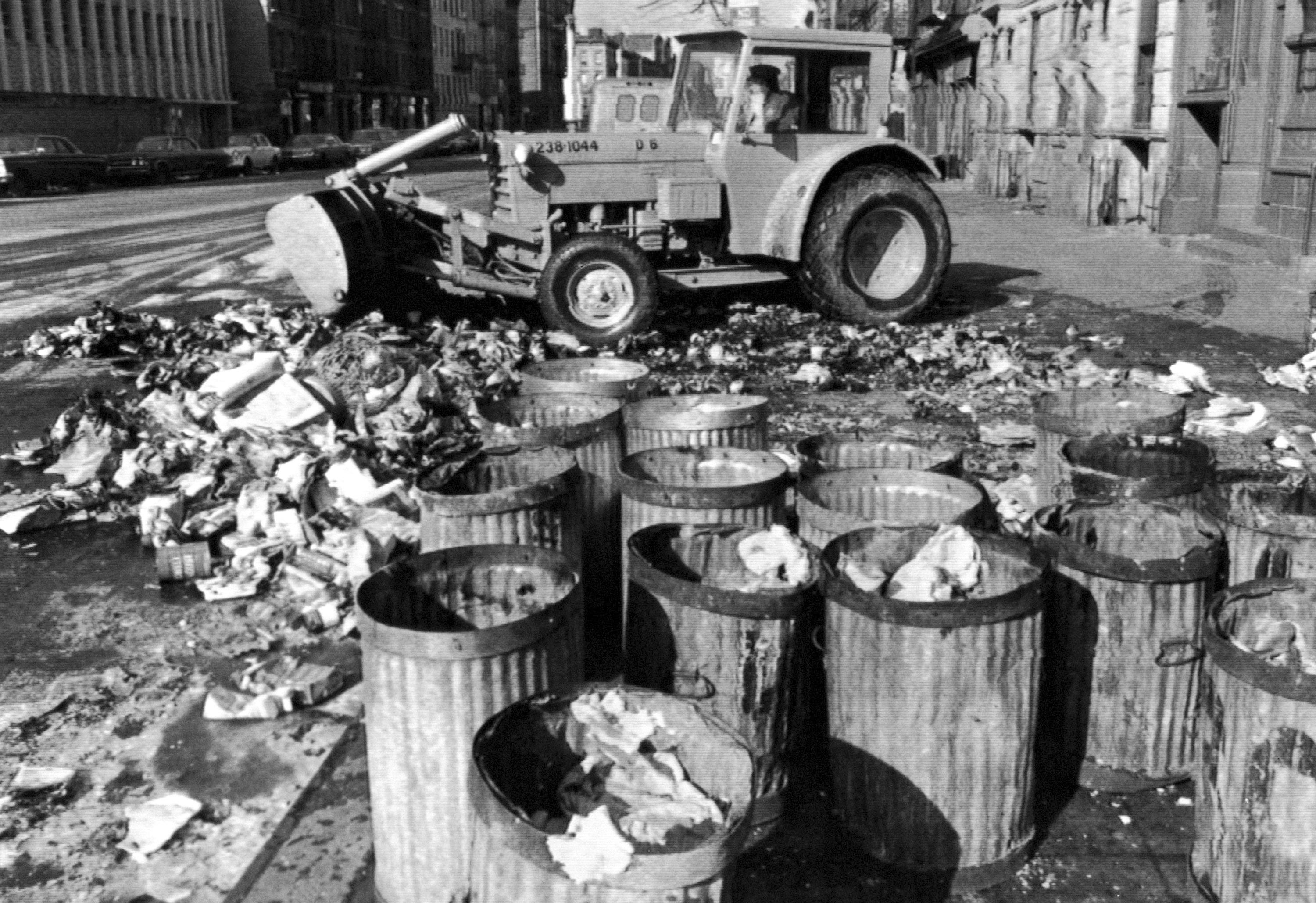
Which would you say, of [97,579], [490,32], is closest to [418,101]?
[490,32]

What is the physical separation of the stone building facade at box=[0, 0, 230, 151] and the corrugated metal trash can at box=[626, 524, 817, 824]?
45.6 meters

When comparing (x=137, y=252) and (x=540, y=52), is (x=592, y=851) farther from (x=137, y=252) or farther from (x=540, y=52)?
(x=540, y=52)

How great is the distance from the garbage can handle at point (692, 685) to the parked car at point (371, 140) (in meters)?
43.4

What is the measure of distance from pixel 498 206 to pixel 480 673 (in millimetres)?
8208

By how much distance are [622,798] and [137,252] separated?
16465 mm

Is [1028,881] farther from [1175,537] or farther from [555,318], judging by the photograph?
[555,318]

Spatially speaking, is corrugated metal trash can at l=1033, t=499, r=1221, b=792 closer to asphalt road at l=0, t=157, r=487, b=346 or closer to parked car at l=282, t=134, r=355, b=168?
asphalt road at l=0, t=157, r=487, b=346

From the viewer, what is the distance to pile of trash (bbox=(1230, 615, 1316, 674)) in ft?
10.00

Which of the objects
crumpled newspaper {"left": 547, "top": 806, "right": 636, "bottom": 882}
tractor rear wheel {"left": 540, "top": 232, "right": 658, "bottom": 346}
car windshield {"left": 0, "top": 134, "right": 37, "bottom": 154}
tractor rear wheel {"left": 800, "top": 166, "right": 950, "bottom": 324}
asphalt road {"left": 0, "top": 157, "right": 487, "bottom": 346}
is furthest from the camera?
car windshield {"left": 0, "top": 134, "right": 37, "bottom": 154}

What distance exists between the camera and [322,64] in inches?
2386

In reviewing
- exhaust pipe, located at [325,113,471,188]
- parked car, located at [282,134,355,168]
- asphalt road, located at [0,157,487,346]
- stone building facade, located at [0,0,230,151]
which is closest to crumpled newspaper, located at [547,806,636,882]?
exhaust pipe, located at [325,113,471,188]

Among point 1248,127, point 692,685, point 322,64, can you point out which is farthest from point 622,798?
point 322,64

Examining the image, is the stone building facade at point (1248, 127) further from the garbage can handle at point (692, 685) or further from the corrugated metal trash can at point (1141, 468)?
the garbage can handle at point (692, 685)

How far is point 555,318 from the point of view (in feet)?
31.6
